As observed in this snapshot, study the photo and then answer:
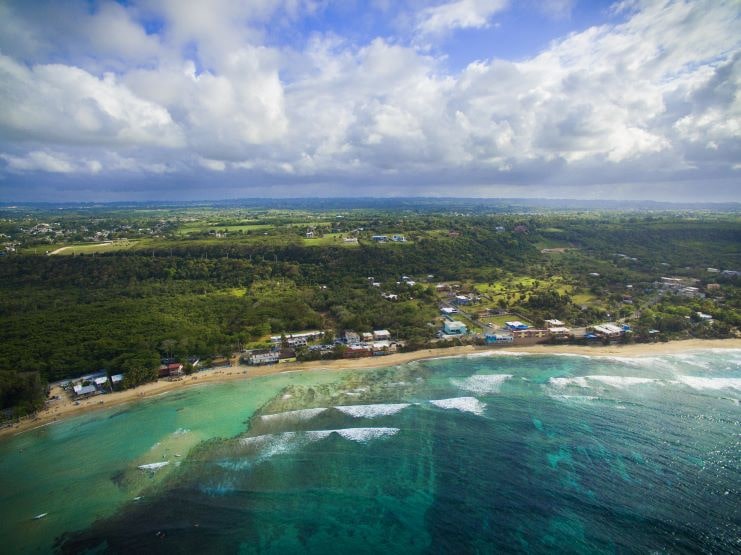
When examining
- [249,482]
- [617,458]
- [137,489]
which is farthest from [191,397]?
[617,458]

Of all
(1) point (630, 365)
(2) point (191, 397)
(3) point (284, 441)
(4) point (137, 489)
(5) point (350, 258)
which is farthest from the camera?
(5) point (350, 258)

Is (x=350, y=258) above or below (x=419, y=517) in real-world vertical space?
above

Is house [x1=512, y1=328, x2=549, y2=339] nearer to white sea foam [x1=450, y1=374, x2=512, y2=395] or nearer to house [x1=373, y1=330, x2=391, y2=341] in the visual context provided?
white sea foam [x1=450, y1=374, x2=512, y2=395]

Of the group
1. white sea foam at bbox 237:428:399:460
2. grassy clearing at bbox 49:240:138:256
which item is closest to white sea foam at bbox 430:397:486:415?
white sea foam at bbox 237:428:399:460

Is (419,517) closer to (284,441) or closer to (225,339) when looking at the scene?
(284,441)

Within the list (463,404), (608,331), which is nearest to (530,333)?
(608,331)
